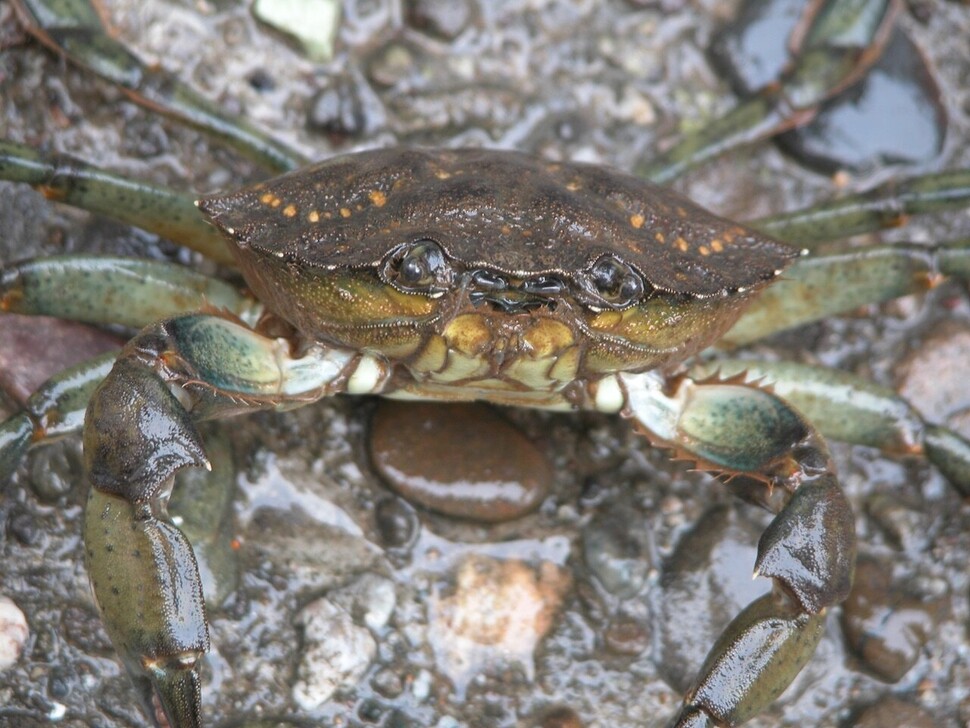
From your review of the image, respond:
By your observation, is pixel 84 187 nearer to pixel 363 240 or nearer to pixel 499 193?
pixel 363 240

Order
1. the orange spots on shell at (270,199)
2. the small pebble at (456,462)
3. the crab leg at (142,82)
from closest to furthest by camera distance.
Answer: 1. the orange spots on shell at (270,199)
2. the small pebble at (456,462)
3. the crab leg at (142,82)

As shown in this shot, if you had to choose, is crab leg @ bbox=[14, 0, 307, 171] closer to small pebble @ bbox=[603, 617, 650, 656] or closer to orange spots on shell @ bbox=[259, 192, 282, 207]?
orange spots on shell @ bbox=[259, 192, 282, 207]

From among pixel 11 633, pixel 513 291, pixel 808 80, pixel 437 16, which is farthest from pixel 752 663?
pixel 437 16

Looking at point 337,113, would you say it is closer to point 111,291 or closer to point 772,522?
point 111,291

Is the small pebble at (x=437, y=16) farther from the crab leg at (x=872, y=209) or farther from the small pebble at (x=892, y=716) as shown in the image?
the small pebble at (x=892, y=716)

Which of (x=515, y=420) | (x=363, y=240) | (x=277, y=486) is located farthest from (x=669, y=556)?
(x=363, y=240)

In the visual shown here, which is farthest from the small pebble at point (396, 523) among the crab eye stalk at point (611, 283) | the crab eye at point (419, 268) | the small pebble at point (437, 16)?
the small pebble at point (437, 16)

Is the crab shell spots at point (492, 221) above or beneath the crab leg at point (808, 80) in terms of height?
beneath

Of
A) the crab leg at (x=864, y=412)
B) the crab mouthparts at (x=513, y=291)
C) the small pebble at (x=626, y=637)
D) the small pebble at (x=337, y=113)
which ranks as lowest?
the small pebble at (x=626, y=637)
